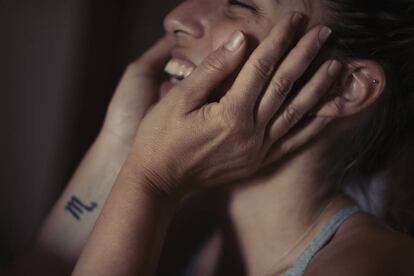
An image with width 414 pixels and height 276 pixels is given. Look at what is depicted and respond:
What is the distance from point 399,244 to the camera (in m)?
0.92

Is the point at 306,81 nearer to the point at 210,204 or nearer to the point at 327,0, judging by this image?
the point at 327,0

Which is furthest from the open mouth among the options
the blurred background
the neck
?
the blurred background

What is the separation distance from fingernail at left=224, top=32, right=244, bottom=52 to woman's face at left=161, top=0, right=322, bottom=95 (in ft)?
0.11

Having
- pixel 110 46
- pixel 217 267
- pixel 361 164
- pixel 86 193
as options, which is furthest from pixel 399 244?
pixel 110 46

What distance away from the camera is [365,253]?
0.88 metres

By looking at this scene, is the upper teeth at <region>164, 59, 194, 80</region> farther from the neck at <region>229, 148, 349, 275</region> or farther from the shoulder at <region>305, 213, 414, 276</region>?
the shoulder at <region>305, 213, 414, 276</region>

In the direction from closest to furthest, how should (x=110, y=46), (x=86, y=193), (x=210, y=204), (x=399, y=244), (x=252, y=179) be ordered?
(x=399, y=244) < (x=252, y=179) < (x=210, y=204) < (x=86, y=193) < (x=110, y=46)

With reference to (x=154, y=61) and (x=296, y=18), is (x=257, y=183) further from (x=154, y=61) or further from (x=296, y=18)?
(x=154, y=61)

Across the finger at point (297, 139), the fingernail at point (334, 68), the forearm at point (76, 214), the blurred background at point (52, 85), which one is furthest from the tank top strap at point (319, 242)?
the blurred background at point (52, 85)

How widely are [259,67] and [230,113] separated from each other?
3.1 inches

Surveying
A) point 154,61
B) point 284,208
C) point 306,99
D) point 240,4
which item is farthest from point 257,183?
point 154,61

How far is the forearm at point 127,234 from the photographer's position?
0.92 metres

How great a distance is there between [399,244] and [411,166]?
1.00 feet

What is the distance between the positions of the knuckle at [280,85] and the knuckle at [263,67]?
0.05 feet
